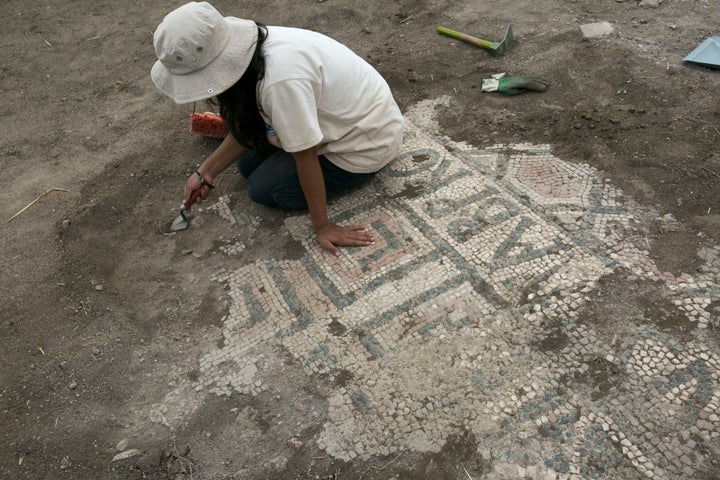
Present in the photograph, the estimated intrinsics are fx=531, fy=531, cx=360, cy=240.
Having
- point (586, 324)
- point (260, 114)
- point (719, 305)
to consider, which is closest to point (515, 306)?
point (586, 324)

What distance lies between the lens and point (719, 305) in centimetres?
196

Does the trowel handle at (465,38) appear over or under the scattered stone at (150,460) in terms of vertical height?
over

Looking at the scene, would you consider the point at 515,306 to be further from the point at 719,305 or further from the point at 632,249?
the point at 719,305

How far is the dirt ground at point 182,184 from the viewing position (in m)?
1.89

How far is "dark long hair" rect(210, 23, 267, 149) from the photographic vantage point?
1.93 m

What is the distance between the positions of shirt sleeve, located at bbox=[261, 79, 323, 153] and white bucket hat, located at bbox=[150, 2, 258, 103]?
148 millimetres

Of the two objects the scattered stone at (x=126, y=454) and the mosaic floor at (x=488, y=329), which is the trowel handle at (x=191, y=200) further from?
the scattered stone at (x=126, y=454)

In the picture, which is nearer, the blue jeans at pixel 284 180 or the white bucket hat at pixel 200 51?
the white bucket hat at pixel 200 51

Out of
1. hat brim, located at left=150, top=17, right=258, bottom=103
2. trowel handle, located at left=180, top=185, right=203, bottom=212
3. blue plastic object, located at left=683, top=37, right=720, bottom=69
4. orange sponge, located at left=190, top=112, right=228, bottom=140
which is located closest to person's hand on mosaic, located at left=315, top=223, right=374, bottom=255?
trowel handle, located at left=180, top=185, right=203, bottom=212

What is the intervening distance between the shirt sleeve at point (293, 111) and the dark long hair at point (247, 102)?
5 cm

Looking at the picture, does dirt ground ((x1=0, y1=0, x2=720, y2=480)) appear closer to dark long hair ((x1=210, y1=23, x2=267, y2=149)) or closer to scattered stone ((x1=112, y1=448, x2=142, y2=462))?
scattered stone ((x1=112, y1=448, x2=142, y2=462))

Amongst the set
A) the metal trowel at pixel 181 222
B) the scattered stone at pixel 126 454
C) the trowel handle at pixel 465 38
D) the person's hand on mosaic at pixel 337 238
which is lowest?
the scattered stone at pixel 126 454

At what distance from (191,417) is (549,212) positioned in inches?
68.0

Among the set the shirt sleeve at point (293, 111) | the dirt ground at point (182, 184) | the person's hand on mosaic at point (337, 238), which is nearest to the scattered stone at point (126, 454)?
the dirt ground at point (182, 184)
